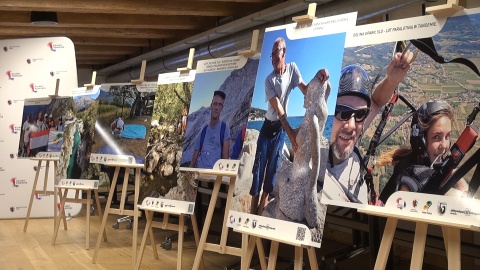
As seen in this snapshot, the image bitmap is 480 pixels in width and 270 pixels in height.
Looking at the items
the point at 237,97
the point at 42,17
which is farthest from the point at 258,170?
the point at 42,17

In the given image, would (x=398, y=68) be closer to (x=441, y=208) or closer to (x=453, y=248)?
(x=441, y=208)

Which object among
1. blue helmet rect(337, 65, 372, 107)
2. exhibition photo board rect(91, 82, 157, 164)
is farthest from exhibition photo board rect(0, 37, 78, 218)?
blue helmet rect(337, 65, 372, 107)

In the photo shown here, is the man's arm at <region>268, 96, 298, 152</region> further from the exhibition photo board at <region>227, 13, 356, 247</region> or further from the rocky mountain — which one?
the rocky mountain

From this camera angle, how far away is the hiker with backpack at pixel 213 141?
4.47 m

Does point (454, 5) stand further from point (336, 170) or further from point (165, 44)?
point (165, 44)

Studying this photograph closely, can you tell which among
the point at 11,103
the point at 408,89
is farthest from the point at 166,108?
the point at 11,103

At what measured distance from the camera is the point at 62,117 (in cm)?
771

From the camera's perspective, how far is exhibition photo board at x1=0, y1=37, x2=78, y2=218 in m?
8.70

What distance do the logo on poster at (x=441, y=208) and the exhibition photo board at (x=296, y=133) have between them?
2.09ft

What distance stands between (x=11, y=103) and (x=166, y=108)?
4475mm

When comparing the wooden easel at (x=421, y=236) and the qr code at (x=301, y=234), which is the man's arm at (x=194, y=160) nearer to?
the qr code at (x=301, y=234)
